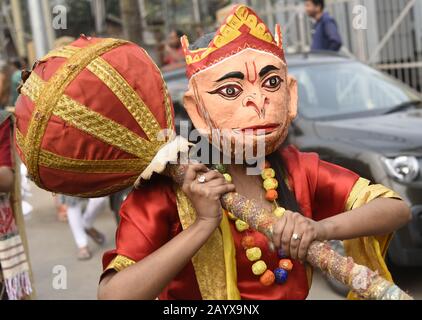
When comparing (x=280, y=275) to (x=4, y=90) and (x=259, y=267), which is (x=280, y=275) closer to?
(x=259, y=267)

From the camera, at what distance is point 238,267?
203cm

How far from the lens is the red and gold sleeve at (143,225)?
1.84 metres

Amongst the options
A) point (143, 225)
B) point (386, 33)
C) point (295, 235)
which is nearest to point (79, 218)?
point (143, 225)

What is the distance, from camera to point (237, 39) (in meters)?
1.96

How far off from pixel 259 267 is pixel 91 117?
0.66 meters

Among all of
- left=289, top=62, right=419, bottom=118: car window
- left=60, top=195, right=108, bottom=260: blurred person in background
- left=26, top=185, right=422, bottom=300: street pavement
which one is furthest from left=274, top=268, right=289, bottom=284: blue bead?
left=60, top=195, right=108, bottom=260: blurred person in background

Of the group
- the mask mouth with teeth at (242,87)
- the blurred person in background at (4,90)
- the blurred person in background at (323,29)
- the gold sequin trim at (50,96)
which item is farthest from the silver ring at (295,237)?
the blurred person in background at (323,29)

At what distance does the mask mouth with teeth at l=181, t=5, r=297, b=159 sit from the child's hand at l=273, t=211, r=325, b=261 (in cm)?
30

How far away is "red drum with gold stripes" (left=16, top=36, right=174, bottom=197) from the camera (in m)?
1.76

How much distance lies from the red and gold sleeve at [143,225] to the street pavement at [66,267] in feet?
9.43

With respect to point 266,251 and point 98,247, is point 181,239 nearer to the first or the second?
point 266,251

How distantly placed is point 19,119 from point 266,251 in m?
0.80

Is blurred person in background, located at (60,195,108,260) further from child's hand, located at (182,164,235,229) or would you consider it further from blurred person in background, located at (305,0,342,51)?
child's hand, located at (182,164,235,229)

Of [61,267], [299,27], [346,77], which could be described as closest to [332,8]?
[299,27]
